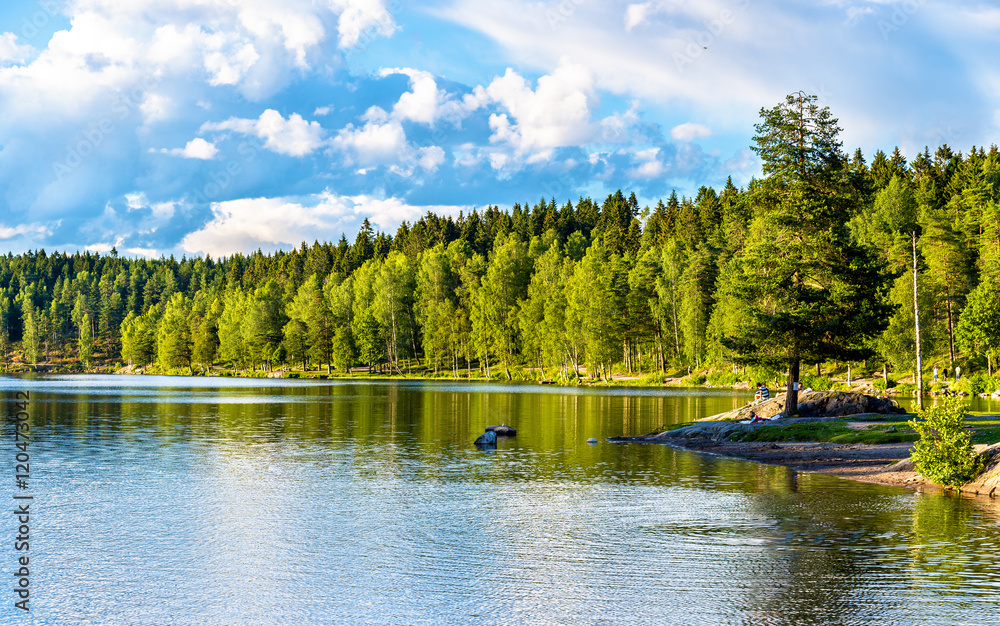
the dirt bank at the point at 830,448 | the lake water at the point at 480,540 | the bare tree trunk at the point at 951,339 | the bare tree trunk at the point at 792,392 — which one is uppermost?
the bare tree trunk at the point at 951,339

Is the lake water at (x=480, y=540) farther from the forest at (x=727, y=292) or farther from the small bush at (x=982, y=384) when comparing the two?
the small bush at (x=982, y=384)

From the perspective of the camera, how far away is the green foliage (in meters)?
27.7

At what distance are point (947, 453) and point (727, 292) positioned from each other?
78.7ft

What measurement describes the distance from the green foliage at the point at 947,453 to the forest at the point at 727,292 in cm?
1784

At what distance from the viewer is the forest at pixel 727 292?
47094 millimetres

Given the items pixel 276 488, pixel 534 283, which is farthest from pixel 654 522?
pixel 534 283

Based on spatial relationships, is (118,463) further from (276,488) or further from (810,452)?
(810,452)

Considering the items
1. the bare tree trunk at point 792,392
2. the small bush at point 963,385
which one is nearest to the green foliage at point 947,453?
the bare tree trunk at point 792,392

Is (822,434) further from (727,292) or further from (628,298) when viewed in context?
(628,298)

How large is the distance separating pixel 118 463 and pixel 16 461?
4440 millimetres

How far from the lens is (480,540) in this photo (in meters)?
21.3

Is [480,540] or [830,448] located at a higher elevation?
[830,448]

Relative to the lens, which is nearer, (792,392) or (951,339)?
(792,392)

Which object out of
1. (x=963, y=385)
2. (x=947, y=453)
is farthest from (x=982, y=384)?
(x=947, y=453)
